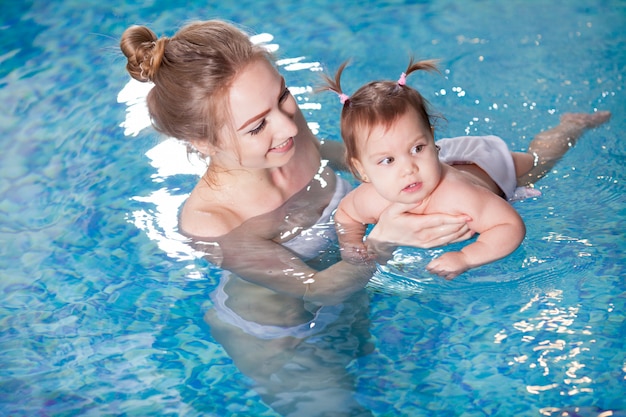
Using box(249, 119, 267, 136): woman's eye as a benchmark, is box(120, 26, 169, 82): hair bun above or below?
above

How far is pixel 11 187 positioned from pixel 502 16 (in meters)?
3.24

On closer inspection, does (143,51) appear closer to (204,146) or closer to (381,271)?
(204,146)

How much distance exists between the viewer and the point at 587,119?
3.61 meters

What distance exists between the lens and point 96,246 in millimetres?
3498

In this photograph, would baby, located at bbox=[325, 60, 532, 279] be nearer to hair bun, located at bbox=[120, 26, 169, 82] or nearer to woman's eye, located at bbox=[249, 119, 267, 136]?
woman's eye, located at bbox=[249, 119, 267, 136]

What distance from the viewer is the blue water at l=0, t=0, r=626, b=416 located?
2.74 m

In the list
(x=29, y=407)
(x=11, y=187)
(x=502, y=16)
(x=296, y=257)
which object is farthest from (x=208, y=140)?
(x=502, y=16)

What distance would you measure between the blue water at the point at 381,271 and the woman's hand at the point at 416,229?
0.73 feet

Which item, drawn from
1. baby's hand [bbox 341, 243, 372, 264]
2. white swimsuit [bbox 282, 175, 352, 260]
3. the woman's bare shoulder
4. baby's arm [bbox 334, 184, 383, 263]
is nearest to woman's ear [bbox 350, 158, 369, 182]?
baby's arm [bbox 334, 184, 383, 263]

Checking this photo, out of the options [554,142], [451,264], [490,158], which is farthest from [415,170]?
[554,142]

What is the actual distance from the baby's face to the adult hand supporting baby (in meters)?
0.09

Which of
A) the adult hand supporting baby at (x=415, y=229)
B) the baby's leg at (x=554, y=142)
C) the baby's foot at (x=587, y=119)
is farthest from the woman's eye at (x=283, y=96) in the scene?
the baby's foot at (x=587, y=119)

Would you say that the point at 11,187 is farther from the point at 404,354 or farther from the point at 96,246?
the point at 404,354

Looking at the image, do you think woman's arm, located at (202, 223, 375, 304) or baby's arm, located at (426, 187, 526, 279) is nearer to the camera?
baby's arm, located at (426, 187, 526, 279)
